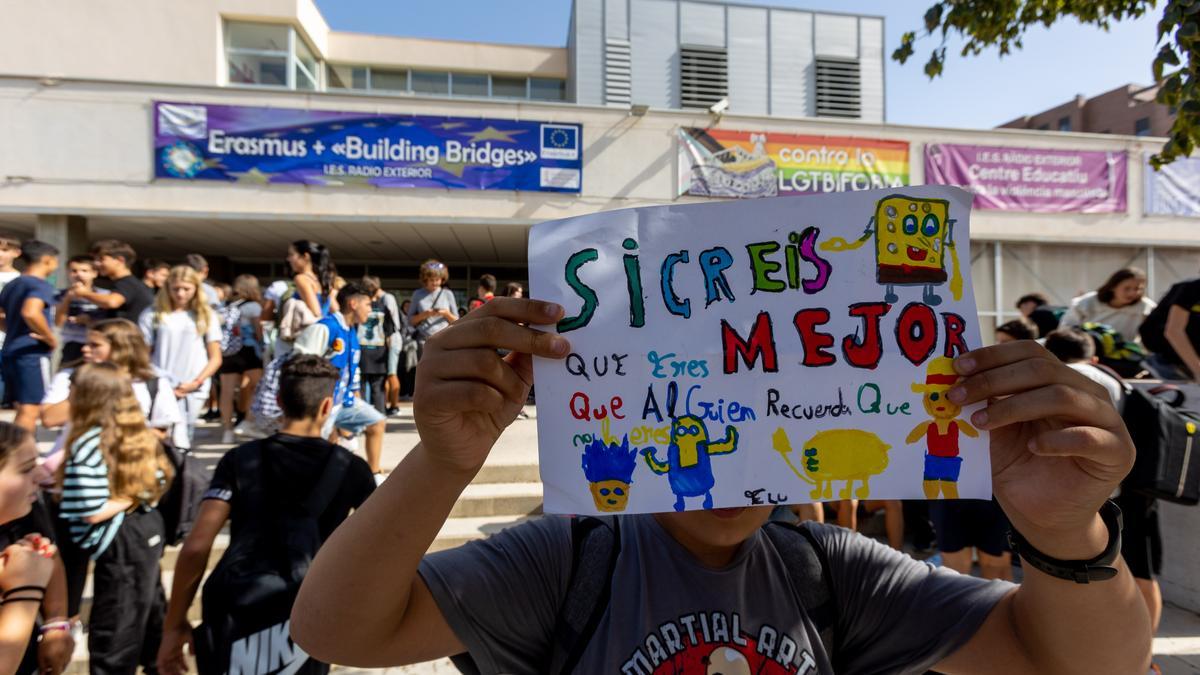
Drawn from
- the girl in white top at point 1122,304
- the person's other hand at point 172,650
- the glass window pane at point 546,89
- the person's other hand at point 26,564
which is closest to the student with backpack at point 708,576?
the person's other hand at point 26,564

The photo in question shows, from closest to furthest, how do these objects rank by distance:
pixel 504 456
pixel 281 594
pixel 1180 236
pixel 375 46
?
pixel 281 594 < pixel 504 456 < pixel 1180 236 < pixel 375 46

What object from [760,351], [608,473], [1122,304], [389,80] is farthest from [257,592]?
[389,80]

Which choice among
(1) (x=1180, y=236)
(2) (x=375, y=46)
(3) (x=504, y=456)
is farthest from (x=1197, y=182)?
(2) (x=375, y=46)

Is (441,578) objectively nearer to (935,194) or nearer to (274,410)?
(935,194)

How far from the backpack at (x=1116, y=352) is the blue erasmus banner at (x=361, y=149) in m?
7.99

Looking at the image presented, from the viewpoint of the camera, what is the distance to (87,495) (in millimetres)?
2586

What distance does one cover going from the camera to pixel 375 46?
680 inches

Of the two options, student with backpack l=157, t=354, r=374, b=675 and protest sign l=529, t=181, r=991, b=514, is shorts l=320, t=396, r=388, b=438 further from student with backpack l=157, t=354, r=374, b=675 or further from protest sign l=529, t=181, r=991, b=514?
protest sign l=529, t=181, r=991, b=514

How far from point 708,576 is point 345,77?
19391 millimetres

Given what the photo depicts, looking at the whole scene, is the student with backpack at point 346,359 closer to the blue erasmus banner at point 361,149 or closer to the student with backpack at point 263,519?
the student with backpack at point 263,519

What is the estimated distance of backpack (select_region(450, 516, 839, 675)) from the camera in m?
1.14

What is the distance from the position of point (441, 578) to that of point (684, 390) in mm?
574

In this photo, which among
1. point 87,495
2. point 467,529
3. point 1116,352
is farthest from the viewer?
point 467,529

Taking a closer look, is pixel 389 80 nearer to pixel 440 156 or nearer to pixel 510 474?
pixel 440 156
